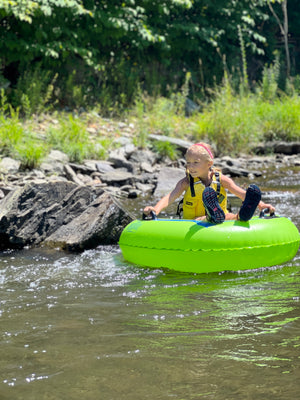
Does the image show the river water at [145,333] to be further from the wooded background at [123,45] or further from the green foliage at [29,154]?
the wooded background at [123,45]

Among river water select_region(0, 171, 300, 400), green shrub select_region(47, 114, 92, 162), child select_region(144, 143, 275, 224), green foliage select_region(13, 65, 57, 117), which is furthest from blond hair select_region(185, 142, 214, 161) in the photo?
green foliage select_region(13, 65, 57, 117)

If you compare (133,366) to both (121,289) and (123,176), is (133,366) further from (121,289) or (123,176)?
(123,176)

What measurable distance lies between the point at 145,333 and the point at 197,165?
218cm

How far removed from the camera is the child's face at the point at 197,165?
526cm

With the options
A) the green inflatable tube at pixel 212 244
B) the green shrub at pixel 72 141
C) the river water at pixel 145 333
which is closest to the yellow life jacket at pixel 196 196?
the green inflatable tube at pixel 212 244

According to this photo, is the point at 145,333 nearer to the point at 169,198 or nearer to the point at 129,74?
the point at 169,198

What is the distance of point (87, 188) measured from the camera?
638 centimetres

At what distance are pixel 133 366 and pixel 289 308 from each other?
128 centimetres

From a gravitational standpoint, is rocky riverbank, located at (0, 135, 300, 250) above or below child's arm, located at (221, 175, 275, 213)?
below

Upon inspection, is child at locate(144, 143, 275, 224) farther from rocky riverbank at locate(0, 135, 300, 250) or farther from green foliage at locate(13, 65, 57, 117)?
green foliage at locate(13, 65, 57, 117)

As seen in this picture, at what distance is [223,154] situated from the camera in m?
12.0

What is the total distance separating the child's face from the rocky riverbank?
972mm

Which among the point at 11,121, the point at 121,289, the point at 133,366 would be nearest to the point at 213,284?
the point at 121,289

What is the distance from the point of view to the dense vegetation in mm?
11141
